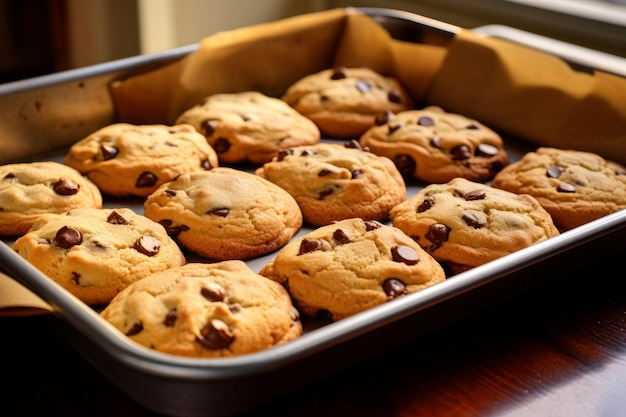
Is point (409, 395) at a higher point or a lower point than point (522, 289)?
lower

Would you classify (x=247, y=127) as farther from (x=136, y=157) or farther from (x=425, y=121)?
(x=425, y=121)

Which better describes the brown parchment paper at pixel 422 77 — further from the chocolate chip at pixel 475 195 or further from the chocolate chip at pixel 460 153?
the chocolate chip at pixel 475 195

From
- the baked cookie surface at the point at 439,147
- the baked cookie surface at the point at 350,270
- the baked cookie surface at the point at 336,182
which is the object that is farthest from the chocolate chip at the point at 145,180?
the baked cookie surface at the point at 439,147

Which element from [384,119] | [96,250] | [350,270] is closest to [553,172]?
[384,119]

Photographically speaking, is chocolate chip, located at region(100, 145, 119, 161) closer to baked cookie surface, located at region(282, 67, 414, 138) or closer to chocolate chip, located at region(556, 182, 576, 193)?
baked cookie surface, located at region(282, 67, 414, 138)

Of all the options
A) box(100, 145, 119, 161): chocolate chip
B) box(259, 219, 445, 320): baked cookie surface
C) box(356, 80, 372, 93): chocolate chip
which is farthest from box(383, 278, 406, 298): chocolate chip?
box(356, 80, 372, 93): chocolate chip

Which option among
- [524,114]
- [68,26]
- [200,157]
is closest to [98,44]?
[68,26]

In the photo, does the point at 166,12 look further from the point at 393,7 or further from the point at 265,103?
the point at 265,103
